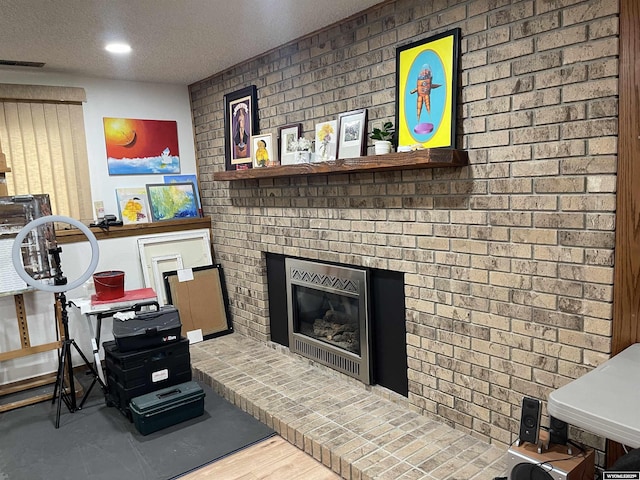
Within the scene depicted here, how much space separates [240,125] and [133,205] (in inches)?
47.6

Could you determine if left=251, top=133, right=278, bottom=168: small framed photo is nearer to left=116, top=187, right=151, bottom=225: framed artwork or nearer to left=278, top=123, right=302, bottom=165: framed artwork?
left=278, top=123, right=302, bottom=165: framed artwork

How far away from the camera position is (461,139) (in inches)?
91.5

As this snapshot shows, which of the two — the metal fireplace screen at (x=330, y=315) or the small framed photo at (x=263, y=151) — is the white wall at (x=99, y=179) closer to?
the small framed photo at (x=263, y=151)

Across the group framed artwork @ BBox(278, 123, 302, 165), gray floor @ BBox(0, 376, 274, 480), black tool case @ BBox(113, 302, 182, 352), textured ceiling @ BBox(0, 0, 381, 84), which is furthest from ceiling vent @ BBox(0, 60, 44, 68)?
gray floor @ BBox(0, 376, 274, 480)

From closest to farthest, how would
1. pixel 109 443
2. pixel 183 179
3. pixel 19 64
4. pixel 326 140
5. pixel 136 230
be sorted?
pixel 109 443 → pixel 326 140 → pixel 19 64 → pixel 136 230 → pixel 183 179

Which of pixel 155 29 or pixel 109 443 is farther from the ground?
pixel 155 29

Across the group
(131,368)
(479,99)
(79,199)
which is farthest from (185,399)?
(479,99)

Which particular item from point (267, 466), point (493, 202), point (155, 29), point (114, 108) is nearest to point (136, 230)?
point (114, 108)

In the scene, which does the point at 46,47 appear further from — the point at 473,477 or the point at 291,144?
the point at 473,477

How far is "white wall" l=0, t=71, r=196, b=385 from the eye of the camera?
11.9 ft

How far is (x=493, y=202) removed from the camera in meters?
2.21

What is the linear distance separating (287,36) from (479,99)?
1.47 m

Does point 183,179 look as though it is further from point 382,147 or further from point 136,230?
point 382,147

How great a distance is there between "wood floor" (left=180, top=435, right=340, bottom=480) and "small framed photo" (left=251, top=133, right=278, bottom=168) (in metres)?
1.86
